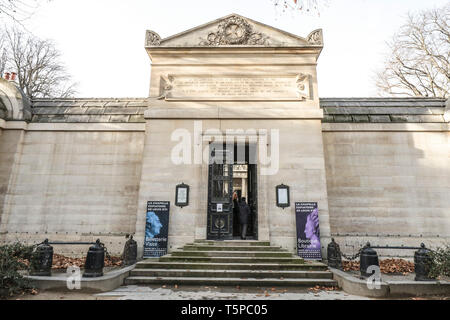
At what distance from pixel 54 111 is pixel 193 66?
7170 millimetres

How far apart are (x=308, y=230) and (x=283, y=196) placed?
5.14ft

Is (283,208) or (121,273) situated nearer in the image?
(121,273)

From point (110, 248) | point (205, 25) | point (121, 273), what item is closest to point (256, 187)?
point (121, 273)

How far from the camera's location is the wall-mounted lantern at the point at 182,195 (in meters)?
10.3

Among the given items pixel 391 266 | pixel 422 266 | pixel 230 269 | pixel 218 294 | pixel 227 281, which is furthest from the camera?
pixel 391 266

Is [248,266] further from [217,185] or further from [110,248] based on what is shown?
[110,248]

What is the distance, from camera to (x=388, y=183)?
11.2 metres

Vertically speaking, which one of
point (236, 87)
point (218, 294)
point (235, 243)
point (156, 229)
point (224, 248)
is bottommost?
point (218, 294)

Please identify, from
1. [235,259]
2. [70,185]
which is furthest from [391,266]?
[70,185]

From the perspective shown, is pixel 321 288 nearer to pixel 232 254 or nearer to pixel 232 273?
pixel 232 273

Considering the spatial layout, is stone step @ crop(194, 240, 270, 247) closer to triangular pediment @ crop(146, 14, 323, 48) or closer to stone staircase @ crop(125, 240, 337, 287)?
stone staircase @ crop(125, 240, 337, 287)

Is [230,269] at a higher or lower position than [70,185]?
lower

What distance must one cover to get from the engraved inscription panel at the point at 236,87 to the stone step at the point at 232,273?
704 centimetres

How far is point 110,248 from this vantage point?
10602 mm
